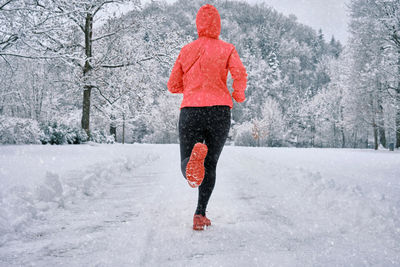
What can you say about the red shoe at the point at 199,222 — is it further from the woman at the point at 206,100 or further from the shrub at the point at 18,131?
the shrub at the point at 18,131

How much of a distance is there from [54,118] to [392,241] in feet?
84.3

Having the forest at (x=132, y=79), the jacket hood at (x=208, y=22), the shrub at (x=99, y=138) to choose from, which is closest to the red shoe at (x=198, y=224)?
the jacket hood at (x=208, y=22)

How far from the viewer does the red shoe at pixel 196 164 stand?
2.10 meters

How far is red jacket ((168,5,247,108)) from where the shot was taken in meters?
2.37

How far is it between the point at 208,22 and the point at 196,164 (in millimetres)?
1388

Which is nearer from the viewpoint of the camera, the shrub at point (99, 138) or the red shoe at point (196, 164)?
the red shoe at point (196, 164)

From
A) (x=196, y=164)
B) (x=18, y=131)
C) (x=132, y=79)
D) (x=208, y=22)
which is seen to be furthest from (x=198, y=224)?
(x=132, y=79)

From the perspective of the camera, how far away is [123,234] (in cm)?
218

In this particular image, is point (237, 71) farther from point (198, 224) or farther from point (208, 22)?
point (198, 224)

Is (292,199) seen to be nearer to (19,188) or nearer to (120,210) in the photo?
(120,210)

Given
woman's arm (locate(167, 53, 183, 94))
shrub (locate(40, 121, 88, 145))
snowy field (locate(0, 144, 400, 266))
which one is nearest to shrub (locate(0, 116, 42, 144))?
shrub (locate(40, 121, 88, 145))

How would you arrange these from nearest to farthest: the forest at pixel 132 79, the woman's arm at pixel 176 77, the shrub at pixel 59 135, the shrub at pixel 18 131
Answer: the woman's arm at pixel 176 77
the forest at pixel 132 79
the shrub at pixel 18 131
the shrub at pixel 59 135

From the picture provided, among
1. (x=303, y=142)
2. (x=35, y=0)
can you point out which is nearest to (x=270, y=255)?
(x=35, y=0)

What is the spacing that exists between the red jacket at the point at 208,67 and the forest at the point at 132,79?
4577mm
